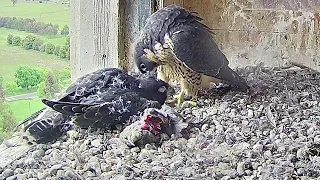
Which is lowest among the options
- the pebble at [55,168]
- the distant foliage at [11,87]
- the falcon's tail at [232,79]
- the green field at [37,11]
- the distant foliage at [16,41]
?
the pebble at [55,168]

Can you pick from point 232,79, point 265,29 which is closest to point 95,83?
point 232,79

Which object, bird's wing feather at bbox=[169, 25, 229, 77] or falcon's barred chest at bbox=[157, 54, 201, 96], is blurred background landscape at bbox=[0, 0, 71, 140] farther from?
falcon's barred chest at bbox=[157, 54, 201, 96]

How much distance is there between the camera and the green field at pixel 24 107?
150 cm

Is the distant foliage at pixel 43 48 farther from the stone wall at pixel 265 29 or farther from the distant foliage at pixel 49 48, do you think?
the stone wall at pixel 265 29

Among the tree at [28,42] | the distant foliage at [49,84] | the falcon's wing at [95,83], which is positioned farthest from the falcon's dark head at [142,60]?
the tree at [28,42]

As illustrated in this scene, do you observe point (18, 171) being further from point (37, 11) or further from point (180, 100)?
point (180, 100)

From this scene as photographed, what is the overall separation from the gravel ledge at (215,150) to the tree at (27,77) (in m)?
0.20

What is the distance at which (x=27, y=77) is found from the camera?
158cm

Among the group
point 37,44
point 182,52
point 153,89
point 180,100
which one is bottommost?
point 180,100

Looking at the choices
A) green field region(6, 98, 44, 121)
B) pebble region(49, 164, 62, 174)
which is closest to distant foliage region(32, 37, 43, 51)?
green field region(6, 98, 44, 121)

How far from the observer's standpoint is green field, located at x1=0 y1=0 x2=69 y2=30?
1.58 meters

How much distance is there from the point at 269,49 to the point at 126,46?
0.97 metres

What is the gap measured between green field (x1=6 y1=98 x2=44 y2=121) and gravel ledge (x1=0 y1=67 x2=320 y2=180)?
0.38 ft

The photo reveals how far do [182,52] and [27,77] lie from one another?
974mm
